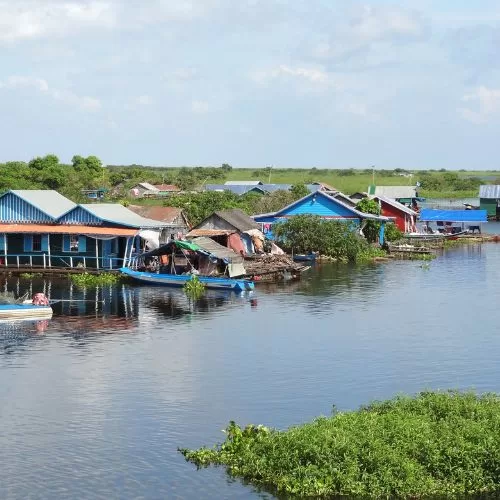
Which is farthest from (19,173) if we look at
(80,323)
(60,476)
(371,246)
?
(60,476)

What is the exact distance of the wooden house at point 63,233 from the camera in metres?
43.6

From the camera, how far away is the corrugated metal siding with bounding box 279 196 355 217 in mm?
56875

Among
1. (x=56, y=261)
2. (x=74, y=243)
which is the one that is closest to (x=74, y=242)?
(x=74, y=243)

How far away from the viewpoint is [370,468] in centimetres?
1623

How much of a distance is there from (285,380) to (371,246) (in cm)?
3289

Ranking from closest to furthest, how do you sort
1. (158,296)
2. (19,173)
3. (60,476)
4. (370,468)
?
(370,468), (60,476), (158,296), (19,173)

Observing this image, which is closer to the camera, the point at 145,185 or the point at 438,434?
the point at 438,434

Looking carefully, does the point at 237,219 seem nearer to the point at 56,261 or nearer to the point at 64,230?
the point at 64,230

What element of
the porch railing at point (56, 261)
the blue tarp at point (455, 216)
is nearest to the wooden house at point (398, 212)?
the blue tarp at point (455, 216)

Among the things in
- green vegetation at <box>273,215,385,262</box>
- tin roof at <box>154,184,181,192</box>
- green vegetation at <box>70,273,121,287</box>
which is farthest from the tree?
green vegetation at <box>70,273,121,287</box>

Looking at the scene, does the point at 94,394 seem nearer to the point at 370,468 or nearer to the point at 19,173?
the point at 370,468

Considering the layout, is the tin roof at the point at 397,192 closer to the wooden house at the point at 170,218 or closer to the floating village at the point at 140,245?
the floating village at the point at 140,245

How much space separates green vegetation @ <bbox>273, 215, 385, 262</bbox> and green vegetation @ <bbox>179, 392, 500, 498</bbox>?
33534 millimetres

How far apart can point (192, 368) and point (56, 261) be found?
2113 centimetres
